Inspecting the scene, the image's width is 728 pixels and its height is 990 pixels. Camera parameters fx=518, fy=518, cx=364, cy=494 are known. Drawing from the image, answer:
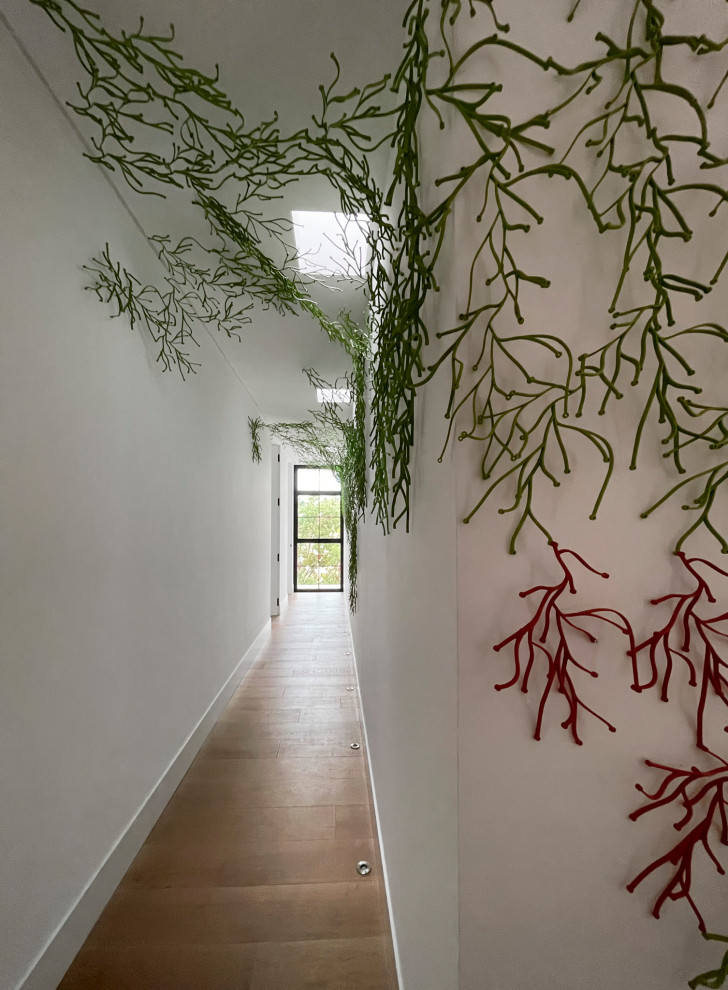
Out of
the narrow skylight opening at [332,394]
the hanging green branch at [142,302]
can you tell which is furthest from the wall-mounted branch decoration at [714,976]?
the narrow skylight opening at [332,394]

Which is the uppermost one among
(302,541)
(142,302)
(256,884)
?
(142,302)

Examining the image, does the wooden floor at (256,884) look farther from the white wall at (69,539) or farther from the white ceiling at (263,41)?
the white ceiling at (263,41)

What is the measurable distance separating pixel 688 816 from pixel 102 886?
72.0 inches

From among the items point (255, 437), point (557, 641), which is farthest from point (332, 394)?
point (557, 641)

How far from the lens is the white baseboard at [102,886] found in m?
1.37

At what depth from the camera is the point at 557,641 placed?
691 mm

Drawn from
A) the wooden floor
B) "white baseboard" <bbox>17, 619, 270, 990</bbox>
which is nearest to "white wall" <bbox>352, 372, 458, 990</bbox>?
the wooden floor

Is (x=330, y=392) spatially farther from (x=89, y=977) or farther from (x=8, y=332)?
(x=89, y=977)

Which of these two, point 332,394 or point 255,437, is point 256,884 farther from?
point 255,437

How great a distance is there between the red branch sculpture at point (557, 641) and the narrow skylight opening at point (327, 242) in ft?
4.86

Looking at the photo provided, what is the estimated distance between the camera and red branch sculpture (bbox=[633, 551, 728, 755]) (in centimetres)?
68

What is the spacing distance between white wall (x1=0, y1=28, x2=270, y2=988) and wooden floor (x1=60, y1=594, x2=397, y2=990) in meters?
0.19

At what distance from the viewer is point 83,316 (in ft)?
5.34

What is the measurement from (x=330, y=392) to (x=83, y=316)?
9.67 ft
